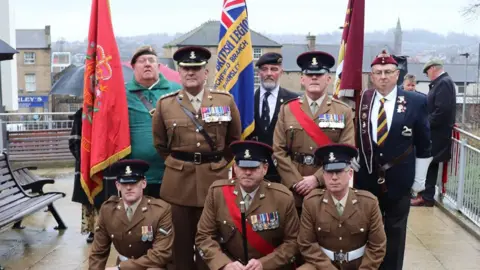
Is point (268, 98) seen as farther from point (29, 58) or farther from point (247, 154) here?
point (29, 58)

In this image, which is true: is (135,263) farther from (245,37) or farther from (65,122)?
(65,122)

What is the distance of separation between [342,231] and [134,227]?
1.46 meters

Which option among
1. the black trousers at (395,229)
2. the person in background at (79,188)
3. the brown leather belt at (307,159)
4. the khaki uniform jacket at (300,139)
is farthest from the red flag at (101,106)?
the black trousers at (395,229)

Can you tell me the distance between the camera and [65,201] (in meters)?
8.25

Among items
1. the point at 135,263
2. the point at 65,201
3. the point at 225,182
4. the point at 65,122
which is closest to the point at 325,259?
the point at 225,182

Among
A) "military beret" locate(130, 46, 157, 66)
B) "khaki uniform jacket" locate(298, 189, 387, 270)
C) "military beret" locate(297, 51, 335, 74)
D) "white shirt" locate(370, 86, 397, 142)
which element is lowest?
"khaki uniform jacket" locate(298, 189, 387, 270)

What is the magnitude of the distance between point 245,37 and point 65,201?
4258 millimetres

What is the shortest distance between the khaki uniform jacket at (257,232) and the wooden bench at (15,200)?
7.50ft

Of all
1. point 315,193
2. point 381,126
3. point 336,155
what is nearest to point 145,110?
point 315,193

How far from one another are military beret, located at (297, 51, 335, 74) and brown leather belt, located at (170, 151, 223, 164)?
91 cm

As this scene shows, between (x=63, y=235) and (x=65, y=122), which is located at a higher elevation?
(x=65, y=122)

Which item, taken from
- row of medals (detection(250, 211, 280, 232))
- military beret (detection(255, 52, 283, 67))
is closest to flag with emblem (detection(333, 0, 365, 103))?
military beret (detection(255, 52, 283, 67))

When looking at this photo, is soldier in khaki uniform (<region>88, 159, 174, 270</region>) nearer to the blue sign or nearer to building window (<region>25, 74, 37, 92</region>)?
the blue sign

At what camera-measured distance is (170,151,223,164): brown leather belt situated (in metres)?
4.50
